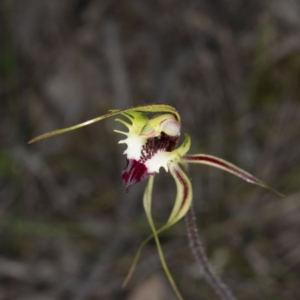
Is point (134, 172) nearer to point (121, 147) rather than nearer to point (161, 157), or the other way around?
point (161, 157)

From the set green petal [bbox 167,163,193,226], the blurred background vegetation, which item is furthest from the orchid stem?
the blurred background vegetation

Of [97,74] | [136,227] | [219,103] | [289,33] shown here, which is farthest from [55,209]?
[289,33]

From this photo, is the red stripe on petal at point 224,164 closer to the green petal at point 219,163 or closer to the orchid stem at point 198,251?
the green petal at point 219,163

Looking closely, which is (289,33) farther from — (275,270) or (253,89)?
(275,270)

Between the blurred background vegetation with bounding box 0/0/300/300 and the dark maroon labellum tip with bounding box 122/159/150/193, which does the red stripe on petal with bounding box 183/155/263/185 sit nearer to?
the dark maroon labellum tip with bounding box 122/159/150/193

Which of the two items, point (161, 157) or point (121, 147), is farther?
point (121, 147)

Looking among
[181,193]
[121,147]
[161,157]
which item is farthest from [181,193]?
[121,147]

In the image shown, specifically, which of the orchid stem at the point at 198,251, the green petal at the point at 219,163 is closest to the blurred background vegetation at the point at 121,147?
the orchid stem at the point at 198,251
